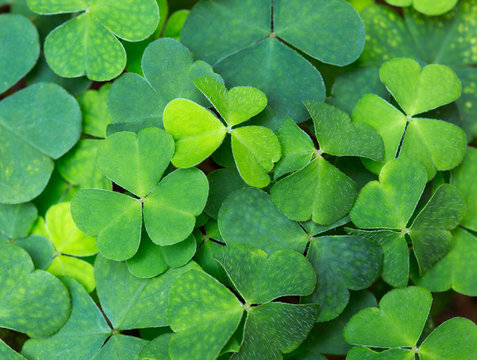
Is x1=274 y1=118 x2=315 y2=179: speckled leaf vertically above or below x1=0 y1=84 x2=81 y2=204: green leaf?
above

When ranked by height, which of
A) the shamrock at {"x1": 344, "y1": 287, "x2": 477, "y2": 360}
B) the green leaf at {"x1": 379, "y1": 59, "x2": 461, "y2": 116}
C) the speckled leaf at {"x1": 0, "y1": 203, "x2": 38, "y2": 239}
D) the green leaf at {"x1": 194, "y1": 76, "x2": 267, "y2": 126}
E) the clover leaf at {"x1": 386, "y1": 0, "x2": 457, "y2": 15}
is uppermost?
the clover leaf at {"x1": 386, "y1": 0, "x2": 457, "y2": 15}

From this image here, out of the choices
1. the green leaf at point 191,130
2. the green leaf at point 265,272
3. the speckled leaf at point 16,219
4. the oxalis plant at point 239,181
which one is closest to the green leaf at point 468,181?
the oxalis plant at point 239,181

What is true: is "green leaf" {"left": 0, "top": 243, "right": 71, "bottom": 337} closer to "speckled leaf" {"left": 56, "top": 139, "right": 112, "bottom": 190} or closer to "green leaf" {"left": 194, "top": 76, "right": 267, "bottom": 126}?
"speckled leaf" {"left": 56, "top": 139, "right": 112, "bottom": 190}

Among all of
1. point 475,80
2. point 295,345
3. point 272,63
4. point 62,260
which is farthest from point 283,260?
point 475,80

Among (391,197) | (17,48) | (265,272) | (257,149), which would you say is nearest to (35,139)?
(17,48)

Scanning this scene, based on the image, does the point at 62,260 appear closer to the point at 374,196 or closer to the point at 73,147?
the point at 73,147

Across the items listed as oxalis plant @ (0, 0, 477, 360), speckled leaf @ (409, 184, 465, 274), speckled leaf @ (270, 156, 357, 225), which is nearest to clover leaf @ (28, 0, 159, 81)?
oxalis plant @ (0, 0, 477, 360)

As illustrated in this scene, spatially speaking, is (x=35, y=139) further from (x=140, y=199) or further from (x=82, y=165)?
(x=140, y=199)
